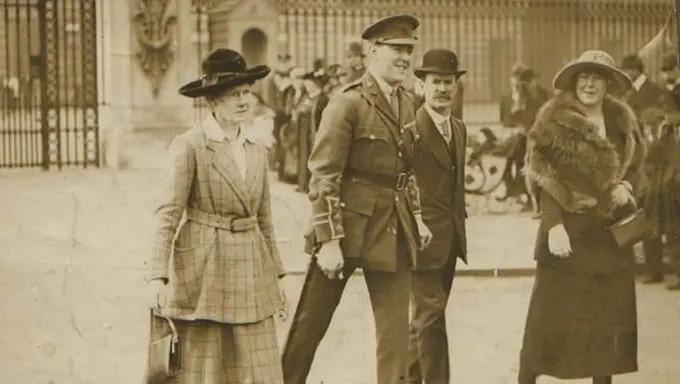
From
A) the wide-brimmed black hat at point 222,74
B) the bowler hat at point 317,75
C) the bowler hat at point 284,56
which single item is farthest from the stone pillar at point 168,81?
the bowler hat at point 317,75

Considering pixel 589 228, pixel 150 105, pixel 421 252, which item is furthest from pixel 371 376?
pixel 150 105

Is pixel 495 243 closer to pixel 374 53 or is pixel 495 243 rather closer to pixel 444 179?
pixel 444 179

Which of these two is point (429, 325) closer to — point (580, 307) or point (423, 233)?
point (423, 233)

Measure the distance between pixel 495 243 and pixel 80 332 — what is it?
1894 mm

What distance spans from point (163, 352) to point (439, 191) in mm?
1283

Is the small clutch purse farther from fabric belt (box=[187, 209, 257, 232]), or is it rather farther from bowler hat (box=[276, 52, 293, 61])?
bowler hat (box=[276, 52, 293, 61])

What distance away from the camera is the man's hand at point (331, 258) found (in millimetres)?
4367

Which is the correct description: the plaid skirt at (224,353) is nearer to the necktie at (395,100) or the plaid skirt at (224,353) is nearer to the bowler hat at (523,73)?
the necktie at (395,100)

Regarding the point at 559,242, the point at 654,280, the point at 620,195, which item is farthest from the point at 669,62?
the point at 559,242

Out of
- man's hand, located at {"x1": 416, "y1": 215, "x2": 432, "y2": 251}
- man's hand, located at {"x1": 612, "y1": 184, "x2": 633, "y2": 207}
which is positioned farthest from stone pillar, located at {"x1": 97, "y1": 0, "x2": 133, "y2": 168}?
man's hand, located at {"x1": 612, "y1": 184, "x2": 633, "y2": 207}

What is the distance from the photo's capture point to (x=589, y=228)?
4887 mm

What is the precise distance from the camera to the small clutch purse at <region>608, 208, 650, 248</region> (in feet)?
16.0

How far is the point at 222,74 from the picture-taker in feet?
13.5

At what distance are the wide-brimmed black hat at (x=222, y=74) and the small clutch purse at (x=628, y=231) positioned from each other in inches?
60.6
